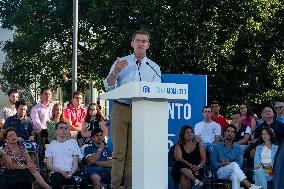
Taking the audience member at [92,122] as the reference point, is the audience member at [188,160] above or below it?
below

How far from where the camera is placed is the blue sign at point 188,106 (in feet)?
32.0

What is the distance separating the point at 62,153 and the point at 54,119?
1266 millimetres

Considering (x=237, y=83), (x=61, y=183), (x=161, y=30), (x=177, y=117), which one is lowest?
(x=61, y=183)

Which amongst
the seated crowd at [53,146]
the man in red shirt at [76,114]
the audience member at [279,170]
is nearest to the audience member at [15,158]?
the seated crowd at [53,146]

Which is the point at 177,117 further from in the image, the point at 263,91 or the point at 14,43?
the point at 14,43

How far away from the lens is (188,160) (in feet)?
31.4

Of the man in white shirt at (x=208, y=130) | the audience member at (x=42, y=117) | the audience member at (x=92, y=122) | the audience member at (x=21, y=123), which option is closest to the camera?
the audience member at (x=21, y=123)

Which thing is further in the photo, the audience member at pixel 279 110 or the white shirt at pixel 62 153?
the audience member at pixel 279 110

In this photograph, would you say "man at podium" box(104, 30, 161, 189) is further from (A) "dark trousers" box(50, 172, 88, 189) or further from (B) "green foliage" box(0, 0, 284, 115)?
(B) "green foliage" box(0, 0, 284, 115)

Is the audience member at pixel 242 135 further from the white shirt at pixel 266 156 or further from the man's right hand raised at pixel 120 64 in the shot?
the man's right hand raised at pixel 120 64

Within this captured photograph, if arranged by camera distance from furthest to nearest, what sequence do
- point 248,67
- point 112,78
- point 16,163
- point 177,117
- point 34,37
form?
point 34,37, point 248,67, point 177,117, point 16,163, point 112,78

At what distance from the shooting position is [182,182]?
926 cm

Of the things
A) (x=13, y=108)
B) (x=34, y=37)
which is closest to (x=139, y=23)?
(x=34, y=37)

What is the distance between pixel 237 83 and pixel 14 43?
1159 cm
